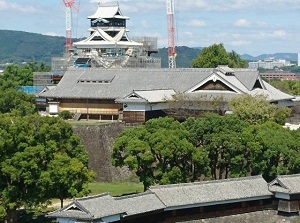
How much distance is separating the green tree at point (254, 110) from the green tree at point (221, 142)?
4.66 m

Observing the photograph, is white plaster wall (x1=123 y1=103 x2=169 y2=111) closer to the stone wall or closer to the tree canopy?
the stone wall

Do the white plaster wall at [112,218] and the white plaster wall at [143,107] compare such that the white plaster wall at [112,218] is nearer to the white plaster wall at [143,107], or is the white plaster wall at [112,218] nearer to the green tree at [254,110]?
the green tree at [254,110]

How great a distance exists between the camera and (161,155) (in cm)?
3102

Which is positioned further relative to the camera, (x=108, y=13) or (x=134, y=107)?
(x=108, y=13)

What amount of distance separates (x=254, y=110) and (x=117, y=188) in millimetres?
8720

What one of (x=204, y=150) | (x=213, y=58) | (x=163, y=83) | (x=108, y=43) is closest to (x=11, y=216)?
(x=204, y=150)

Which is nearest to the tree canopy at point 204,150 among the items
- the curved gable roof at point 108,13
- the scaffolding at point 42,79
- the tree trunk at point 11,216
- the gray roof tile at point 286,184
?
the gray roof tile at point 286,184

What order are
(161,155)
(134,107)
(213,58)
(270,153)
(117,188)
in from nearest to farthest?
(161,155) → (270,153) → (117,188) → (134,107) → (213,58)

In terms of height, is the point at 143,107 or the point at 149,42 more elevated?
the point at 149,42

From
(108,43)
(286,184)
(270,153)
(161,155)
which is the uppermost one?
(108,43)

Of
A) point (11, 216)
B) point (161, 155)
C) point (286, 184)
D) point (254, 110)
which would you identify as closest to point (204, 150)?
point (161, 155)

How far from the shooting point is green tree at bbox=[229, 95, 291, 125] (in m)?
38.4

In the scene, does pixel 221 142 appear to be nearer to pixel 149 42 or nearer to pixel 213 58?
Result: pixel 213 58

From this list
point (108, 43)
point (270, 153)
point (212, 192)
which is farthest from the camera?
point (108, 43)
